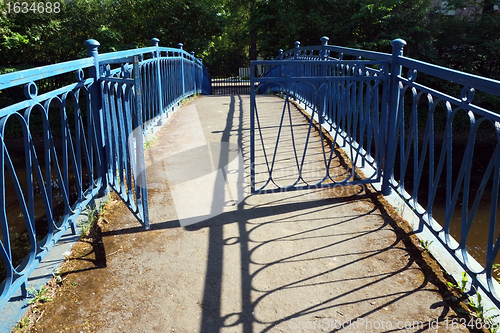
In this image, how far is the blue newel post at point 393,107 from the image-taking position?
3.64 metres

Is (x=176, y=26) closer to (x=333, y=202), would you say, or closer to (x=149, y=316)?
(x=333, y=202)

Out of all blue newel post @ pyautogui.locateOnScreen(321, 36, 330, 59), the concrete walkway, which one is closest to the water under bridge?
the concrete walkway

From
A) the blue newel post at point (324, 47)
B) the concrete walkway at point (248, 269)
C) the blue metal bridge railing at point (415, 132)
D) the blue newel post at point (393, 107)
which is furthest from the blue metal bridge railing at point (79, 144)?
the blue newel post at point (324, 47)

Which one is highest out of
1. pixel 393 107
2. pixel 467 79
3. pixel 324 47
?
pixel 324 47

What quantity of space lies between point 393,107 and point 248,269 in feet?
6.61

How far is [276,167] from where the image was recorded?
483 cm

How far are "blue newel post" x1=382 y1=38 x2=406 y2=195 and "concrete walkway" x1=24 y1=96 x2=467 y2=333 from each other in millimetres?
363

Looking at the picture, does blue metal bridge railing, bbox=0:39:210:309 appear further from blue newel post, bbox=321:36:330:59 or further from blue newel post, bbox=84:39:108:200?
blue newel post, bbox=321:36:330:59

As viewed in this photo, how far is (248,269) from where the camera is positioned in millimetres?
2834

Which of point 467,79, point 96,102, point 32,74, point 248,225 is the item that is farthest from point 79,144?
point 467,79

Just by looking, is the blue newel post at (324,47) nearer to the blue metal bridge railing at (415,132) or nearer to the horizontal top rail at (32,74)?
the blue metal bridge railing at (415,132)

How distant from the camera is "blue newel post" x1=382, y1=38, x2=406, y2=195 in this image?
12.0ft

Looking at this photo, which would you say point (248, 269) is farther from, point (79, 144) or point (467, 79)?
point (467, 79)

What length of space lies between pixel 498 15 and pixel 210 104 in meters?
15.4
